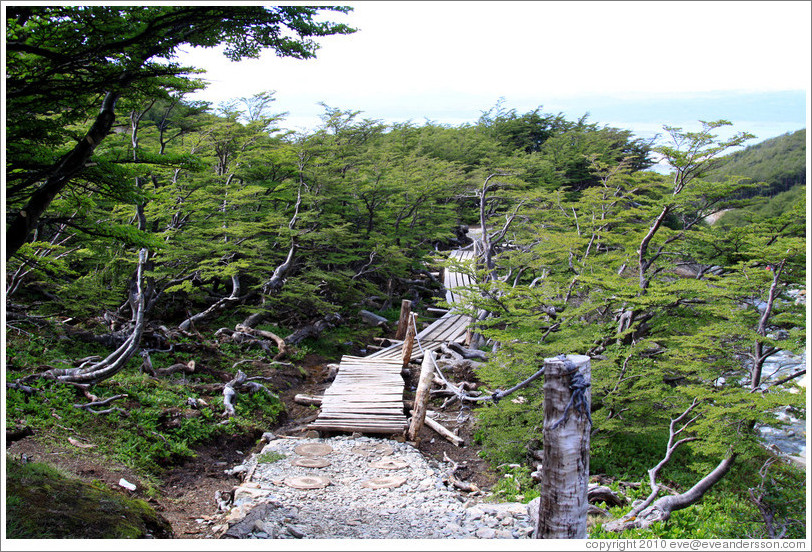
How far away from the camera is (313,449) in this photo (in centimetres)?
777

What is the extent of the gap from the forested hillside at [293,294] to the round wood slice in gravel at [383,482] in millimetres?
1659

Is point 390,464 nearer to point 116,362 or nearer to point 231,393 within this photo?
point 231,393

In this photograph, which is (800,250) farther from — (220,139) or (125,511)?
(220,139)

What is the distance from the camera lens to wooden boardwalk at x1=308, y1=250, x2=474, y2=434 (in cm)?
867

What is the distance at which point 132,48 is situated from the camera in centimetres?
379

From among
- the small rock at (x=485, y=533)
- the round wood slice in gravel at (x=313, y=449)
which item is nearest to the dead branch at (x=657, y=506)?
the small rock at (x=485, y=533)

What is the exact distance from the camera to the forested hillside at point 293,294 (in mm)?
4238

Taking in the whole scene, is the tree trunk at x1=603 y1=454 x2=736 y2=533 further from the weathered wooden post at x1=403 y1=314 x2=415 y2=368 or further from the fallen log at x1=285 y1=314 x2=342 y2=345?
the fallen log at x1=285 y1=314 x2=342 y2=345

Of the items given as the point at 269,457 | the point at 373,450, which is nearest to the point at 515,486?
the point at 373,450

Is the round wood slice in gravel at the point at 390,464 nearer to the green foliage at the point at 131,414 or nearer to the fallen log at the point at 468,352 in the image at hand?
the green foliage at the point at 131,414

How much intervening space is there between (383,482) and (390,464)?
67cm

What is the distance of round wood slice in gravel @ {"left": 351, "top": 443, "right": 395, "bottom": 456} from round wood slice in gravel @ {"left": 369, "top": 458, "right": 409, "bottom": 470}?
12.9 inches

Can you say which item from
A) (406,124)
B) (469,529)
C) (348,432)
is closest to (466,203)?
(406,124)

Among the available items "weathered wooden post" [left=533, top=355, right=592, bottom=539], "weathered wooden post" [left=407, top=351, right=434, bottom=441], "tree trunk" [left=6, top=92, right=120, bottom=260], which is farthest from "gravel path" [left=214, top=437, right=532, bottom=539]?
"tree trunk" [left=6, top=92, right=120, bottom=260]
